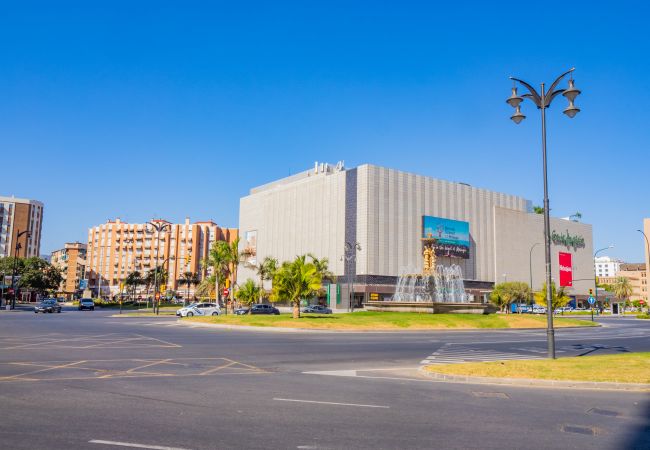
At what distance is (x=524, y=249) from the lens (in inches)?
4358

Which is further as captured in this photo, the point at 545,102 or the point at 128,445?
the point at 545,102

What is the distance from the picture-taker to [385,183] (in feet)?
293

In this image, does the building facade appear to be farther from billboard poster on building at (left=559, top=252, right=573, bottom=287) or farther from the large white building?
billboard poster on building at (left=559, top=252, right=573, bottom=287)

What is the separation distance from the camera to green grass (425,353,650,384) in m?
11.9

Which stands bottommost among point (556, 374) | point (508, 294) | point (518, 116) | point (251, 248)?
point (556, 374)

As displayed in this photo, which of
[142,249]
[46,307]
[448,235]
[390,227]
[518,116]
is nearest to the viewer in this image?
[518,116]

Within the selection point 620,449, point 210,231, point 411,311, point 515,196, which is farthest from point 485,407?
point 210,231

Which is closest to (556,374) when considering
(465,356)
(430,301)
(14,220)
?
(465,356)

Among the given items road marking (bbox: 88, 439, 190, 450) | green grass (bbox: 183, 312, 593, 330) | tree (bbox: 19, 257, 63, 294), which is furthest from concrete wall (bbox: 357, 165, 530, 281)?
road marking (bbox: 88, 439, 190, 450)

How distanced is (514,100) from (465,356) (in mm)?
9020

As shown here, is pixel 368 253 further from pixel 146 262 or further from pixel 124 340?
pixel 146 262

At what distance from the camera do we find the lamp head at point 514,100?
1755 centimetres

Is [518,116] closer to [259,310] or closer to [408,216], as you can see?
[259,310]

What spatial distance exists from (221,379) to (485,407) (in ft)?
19.1
